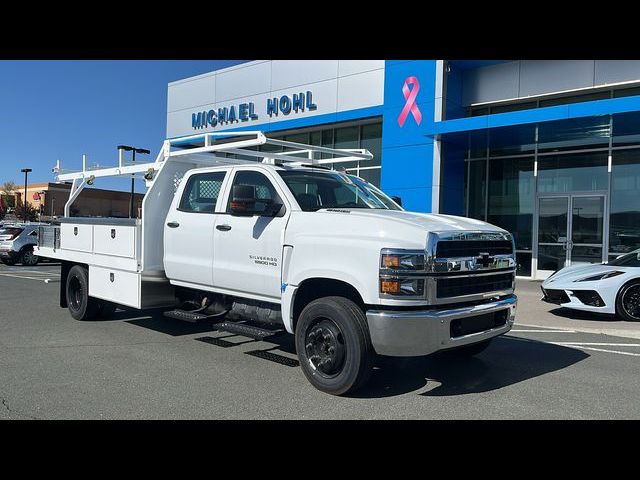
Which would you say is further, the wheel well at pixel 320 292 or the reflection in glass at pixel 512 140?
the reflection in glass at pixel 512 140

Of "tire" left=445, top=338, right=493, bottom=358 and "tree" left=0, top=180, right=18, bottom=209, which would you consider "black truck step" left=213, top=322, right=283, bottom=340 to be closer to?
"tire" left=445, top=338, right=493, bottom=358

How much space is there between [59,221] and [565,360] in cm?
794

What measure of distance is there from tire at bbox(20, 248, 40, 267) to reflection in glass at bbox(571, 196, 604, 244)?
1870 centimetres

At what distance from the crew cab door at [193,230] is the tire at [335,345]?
1.77 meters

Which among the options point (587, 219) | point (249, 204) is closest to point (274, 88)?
point (587, 219)

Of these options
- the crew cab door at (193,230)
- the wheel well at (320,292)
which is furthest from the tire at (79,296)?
the wheel well at (320,292)

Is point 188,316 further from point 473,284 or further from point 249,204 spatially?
point 473,284

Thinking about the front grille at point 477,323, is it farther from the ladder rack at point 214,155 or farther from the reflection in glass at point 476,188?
the reflection in glass at point 476,188

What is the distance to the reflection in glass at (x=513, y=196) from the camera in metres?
16.9
